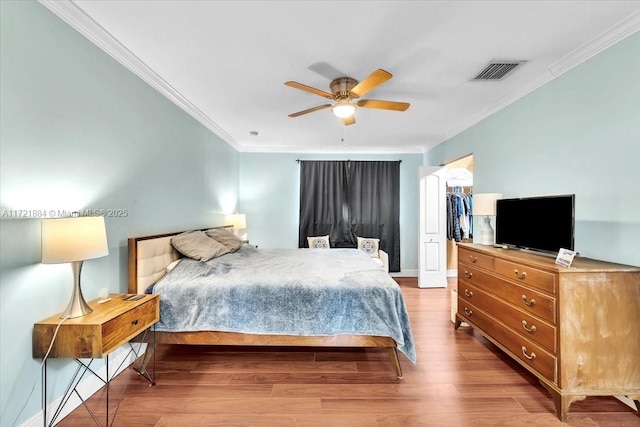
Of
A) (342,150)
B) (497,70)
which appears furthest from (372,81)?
(342,150)

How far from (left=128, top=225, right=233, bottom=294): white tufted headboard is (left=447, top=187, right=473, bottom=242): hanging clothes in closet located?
470cm

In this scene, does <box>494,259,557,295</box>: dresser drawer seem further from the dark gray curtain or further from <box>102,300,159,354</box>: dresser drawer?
the dark gray curtain

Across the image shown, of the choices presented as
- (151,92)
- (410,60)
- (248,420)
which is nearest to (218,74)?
(151,92)

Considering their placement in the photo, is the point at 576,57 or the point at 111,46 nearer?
the point at 111,46

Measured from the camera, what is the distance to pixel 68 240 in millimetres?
1437

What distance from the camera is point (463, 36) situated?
193cm

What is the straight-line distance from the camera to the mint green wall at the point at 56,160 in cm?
141

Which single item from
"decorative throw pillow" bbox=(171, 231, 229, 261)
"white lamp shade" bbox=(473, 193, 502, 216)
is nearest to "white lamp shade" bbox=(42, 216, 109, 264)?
"decorative throw pillow" bbox=(171, 231, 229, 261)

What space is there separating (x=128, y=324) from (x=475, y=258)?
2954 mm

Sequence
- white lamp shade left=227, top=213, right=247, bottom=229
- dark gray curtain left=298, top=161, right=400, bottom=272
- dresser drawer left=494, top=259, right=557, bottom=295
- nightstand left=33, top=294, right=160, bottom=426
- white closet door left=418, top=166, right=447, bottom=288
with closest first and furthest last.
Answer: nightstand left=33, top=294, right=160, bottom=426, dresser drawer left=494, top=259, right=557, bottom=295, white lamp shade left=227, top=213, right=247, bottom=229, white closet door left=418, top=166, right=447, bottom=288, dark gray curtain left=298, top=161, right=400, bottom=272

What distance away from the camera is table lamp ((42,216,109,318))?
55.4 inches

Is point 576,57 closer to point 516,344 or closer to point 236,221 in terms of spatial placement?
point 516,344

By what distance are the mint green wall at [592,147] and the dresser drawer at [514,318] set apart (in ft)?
2.34

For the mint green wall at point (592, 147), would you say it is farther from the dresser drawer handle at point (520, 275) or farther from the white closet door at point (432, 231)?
the white closet door at point (432, 231)
